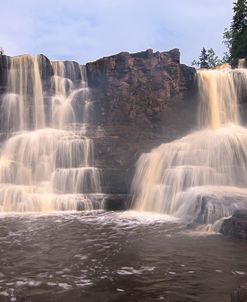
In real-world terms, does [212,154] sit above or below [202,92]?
below

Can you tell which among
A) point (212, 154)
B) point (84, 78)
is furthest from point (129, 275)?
point (84, 78)

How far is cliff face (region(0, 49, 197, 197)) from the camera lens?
27.4 meters

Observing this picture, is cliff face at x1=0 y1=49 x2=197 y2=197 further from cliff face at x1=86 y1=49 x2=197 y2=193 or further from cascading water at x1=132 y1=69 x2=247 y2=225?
cascading water at x1=132 y1=69 x2=247 y2=225

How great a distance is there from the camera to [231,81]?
98.0 ft

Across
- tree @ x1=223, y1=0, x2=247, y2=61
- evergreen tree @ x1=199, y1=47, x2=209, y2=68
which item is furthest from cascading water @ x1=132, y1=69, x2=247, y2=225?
evergreen tree @ x1=199, y1=47, x2=209, y2=68

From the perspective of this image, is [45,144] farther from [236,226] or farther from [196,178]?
[236,226]

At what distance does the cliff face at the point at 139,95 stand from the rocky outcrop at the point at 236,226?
38.8 ft

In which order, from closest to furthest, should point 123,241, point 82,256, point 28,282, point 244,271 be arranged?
point 28,282, point 244,271, point 82,256, point 123,241

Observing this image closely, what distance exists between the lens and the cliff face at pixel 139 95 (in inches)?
1079

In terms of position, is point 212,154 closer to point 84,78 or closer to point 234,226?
point 234,226

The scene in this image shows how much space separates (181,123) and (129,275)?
20470 millimetres

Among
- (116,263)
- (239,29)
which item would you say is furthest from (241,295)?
(239,29)

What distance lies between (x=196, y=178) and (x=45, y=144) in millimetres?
8964

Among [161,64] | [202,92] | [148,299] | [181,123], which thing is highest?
[161,64]
